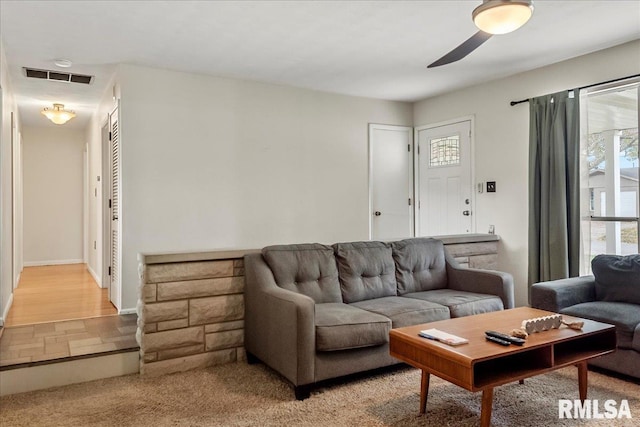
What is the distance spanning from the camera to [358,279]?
3617 mm

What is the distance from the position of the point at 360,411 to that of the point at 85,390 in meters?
1.78

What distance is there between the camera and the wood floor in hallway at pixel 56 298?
425 centimetres

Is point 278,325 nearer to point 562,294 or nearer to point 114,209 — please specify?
point 562,294

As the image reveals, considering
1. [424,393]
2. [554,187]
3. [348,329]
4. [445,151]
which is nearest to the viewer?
[424,393]

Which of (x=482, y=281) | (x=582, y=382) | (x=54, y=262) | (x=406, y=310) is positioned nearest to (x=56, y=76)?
(x=406, y=310)

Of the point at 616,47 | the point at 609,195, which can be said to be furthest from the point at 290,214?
the point at 616,47

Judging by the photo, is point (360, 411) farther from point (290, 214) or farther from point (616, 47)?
point (616, 47)

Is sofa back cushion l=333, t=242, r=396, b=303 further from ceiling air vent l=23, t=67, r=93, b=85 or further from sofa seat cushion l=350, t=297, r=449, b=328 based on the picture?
ceiling air vent l=23, t=67, r=93, b=85

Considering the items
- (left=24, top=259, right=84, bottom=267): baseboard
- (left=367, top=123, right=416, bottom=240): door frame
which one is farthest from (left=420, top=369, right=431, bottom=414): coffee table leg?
(left=24, top=259, right=84, bottom=267): baseboard

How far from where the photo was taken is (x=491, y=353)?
7.08 ft

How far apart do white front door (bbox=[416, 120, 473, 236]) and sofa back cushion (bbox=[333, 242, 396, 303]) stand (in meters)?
2.05

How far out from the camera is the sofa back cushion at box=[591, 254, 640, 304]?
11.0 feet

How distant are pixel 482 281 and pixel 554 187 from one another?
1.34m

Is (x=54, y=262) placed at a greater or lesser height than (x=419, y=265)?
lesser
